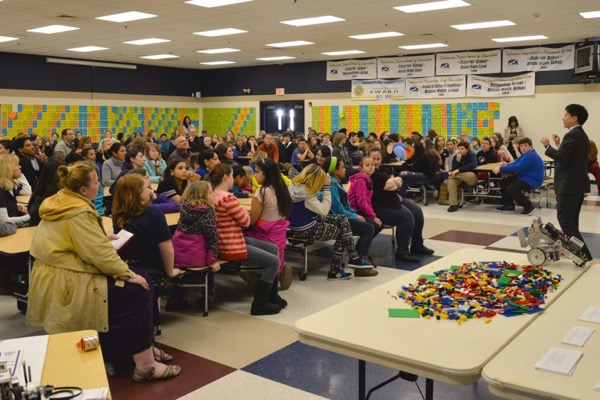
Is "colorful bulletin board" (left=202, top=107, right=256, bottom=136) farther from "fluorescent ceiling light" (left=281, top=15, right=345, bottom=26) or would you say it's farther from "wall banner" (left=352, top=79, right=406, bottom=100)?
"fluorescent ceiling light" (left=281, top=15, right=345, bottom=26)

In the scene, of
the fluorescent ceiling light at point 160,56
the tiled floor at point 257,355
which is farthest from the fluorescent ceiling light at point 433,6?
the fluorescent ceiling light at point 160,56

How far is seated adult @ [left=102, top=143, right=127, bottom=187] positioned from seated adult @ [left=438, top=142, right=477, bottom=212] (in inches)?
228

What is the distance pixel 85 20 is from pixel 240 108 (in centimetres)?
937

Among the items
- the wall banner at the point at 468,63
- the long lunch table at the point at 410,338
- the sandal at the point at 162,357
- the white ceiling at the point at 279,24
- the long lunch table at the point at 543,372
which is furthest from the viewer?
the wall banner at the point at 468,63

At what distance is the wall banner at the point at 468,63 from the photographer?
15031 millimetres

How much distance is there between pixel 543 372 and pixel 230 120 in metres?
18.9

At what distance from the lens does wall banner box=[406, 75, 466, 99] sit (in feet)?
51.2

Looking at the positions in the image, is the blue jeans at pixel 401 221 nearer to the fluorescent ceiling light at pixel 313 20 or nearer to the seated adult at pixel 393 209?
the seated adult at pixel 393 209

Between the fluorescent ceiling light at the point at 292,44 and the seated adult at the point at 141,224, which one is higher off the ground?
the fluorescent ceiling light at the point at 292,44

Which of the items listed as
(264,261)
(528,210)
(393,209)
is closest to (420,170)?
(528,210)

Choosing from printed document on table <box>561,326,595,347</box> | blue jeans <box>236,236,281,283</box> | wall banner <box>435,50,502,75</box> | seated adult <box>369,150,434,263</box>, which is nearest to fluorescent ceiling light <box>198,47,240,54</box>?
wall banner <box>435,50,502,75</box>

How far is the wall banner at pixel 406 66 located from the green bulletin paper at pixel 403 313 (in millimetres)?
14099

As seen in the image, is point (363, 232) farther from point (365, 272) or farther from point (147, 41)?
point (147, 41)

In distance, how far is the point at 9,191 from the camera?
5172mm
